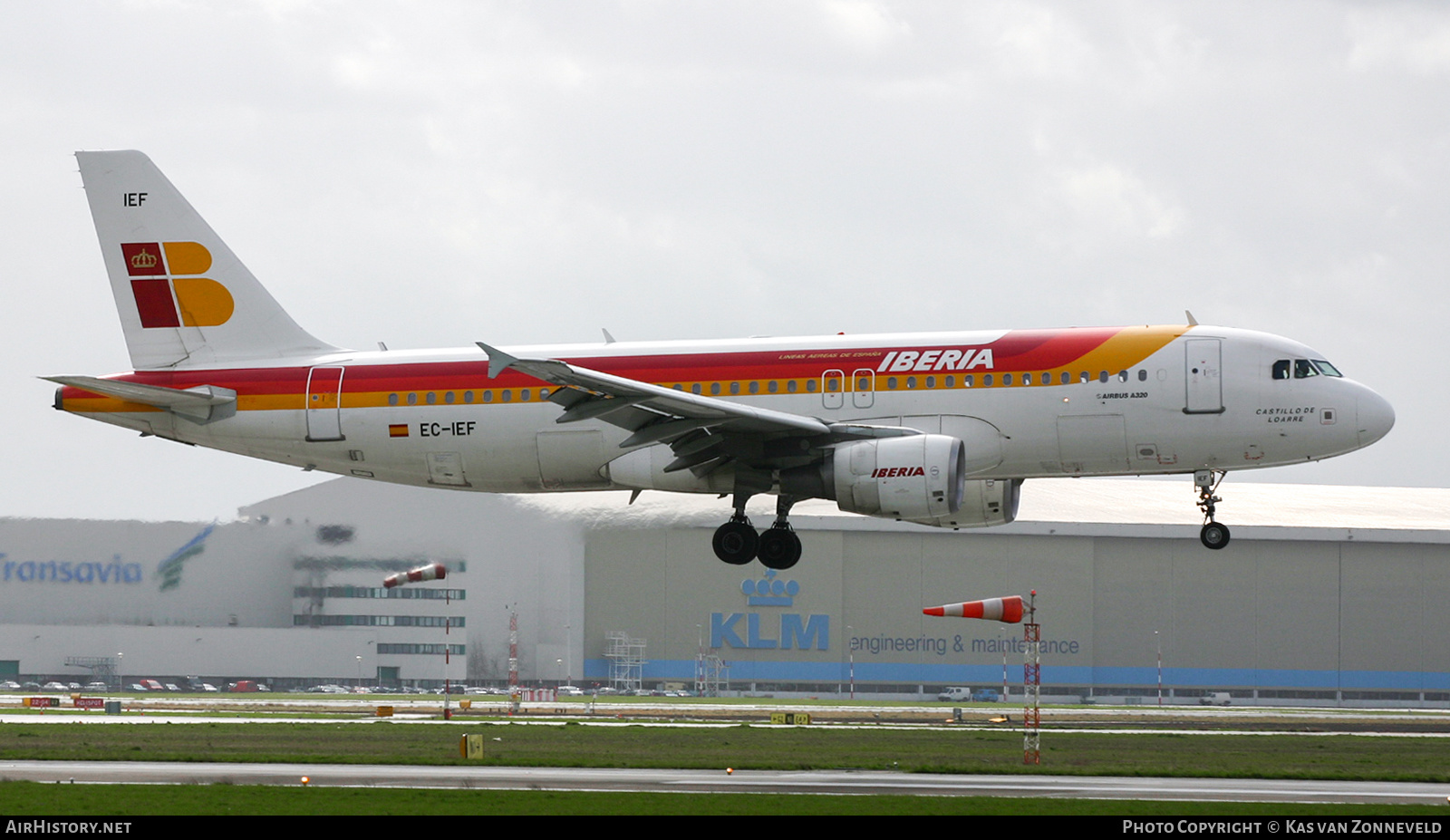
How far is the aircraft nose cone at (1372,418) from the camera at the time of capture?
33.2m

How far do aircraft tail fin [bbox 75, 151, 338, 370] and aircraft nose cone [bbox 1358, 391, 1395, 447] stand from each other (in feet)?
75.7

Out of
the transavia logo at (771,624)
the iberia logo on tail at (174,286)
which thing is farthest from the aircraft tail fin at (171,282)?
the transavia logo at (771,624)

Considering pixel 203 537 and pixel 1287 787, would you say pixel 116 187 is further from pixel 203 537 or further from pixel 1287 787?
pixel 203 537

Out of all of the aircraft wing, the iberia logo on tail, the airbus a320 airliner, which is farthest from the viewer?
the iberia logo on tail

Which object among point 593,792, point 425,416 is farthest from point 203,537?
point 593,792

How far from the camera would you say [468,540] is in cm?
6800

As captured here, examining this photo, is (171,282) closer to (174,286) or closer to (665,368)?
(174,286)

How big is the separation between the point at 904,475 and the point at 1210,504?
7.12 meters

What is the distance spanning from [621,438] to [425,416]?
4.60 m

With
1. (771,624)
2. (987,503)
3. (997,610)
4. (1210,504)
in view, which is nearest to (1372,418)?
(1210,504)

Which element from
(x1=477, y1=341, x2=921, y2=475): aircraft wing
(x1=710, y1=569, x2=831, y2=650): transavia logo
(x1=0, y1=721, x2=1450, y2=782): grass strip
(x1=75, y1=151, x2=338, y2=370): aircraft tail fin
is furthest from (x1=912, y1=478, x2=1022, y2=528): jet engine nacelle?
(x1=710, y1=569, x2=831, y2=650): transavia logo

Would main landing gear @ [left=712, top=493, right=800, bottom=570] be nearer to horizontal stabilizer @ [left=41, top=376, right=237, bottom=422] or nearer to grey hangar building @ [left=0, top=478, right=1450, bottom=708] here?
horizontal stabilizer @ [left=41, top=376, right=237, bottom=422]

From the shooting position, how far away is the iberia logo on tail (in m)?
39.4

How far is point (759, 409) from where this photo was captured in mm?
33938
